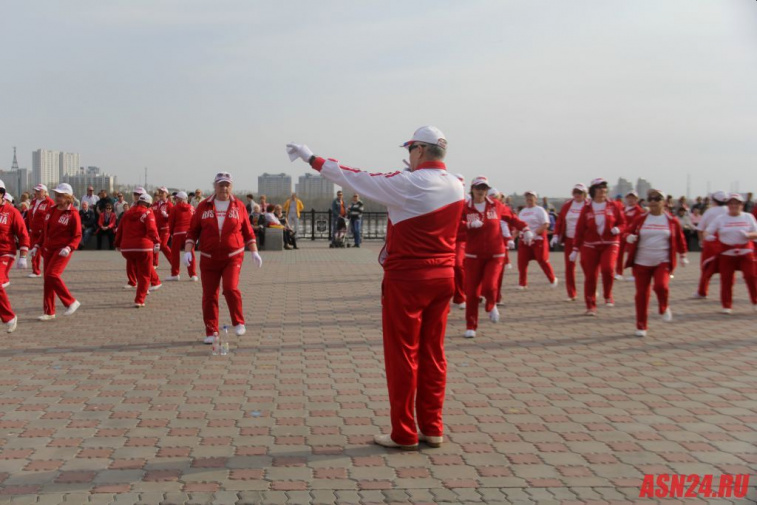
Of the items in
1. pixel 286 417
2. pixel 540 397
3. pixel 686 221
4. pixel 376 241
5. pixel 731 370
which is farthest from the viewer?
pixel 376 241

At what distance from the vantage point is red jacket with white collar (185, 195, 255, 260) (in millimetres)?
8922

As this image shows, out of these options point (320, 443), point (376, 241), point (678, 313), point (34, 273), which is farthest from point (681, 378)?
point (376, 241)

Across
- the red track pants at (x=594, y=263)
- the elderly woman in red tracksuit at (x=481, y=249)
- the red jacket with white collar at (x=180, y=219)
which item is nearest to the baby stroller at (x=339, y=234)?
the red jacket with white collar at (x=180, y=219)

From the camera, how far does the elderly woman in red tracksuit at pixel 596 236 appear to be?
1149 cm

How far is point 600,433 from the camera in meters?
5.62

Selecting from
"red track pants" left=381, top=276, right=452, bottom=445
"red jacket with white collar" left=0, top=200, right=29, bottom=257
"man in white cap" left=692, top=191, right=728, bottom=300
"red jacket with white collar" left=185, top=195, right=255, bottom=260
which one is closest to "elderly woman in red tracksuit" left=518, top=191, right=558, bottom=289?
"man in white cap" left=692, top=191, right=728, bottom=300

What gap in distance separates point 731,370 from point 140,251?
30.0 ft

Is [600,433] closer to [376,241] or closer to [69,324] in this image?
[69,324]

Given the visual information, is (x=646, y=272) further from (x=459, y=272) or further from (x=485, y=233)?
(x=459, y=272)

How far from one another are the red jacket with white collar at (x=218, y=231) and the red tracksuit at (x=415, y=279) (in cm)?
396

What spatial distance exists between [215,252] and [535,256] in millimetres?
7507

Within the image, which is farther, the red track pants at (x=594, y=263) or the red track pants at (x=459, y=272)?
the red track pants at (x=459, y=272)

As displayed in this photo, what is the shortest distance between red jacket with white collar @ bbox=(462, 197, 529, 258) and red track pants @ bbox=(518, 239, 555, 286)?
13.6 ft

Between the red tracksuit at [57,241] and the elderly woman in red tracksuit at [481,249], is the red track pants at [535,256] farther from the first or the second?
the red tracksuit at [57,241]
